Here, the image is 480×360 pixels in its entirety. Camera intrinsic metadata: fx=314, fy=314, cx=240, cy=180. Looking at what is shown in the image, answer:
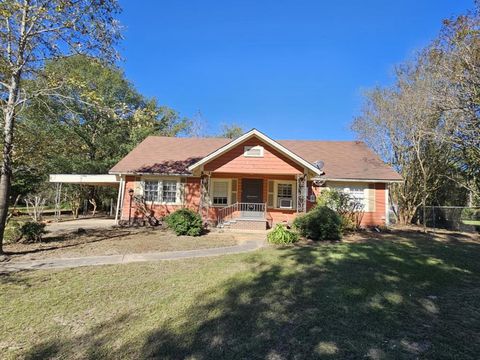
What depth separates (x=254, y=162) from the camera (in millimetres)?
15500

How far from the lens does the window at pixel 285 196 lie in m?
17.4

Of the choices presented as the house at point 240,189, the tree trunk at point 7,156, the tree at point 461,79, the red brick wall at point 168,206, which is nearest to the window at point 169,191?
the house at point 240,189

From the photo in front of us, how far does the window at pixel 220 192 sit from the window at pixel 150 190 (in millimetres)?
3170

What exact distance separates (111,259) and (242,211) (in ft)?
27.8

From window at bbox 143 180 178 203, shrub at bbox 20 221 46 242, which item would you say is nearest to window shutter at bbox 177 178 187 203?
window at bbox 143 180 178 203

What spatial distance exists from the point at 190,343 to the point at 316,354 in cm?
164

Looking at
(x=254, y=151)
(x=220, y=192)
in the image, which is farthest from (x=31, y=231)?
(x=254, y=151)

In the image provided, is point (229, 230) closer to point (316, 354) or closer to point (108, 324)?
point (108, 324)

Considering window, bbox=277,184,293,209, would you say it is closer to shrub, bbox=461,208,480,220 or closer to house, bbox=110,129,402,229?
house, bbox=110,129,402,229

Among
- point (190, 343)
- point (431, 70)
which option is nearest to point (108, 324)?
point (190, 343)

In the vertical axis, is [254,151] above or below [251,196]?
above

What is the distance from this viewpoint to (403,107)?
19812 mm

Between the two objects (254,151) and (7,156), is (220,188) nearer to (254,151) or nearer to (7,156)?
(254,151)

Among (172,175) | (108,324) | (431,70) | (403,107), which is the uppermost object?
(431,70)
